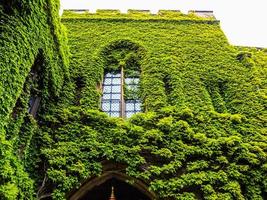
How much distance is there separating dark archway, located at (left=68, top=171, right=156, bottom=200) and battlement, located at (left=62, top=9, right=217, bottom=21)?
8253 mm

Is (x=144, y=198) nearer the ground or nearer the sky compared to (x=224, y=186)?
nearer the sky

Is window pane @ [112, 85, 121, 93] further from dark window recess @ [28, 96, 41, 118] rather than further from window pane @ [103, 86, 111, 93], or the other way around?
dark window recess @ [28, 96, 41, 118]

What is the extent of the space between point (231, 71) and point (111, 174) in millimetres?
6704

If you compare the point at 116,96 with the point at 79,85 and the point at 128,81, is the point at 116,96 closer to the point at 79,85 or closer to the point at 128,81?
the point at 128,81

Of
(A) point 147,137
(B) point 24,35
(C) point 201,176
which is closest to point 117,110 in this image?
(A) point 147,137

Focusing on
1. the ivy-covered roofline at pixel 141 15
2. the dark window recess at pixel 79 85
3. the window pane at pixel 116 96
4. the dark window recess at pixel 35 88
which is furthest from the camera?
the ivy-covered roofline at pixel 141 15

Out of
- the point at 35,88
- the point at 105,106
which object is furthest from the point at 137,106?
the point at 35,88

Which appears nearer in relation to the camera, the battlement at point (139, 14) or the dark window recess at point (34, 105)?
the dark window recess at point (34, 105)

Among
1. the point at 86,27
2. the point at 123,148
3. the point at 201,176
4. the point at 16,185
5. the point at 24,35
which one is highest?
the point at 86,27

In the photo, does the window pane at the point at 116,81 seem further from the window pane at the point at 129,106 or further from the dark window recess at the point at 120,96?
the window pane at the point at 129,106

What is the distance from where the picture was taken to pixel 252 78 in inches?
551

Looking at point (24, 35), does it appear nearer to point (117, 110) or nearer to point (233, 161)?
point (117, 110)

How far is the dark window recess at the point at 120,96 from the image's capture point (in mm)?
13047

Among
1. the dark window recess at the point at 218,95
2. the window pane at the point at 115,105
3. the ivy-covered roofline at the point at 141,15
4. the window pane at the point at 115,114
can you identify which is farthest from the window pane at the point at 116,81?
the ivy-covered roofline at the point at 141,15
